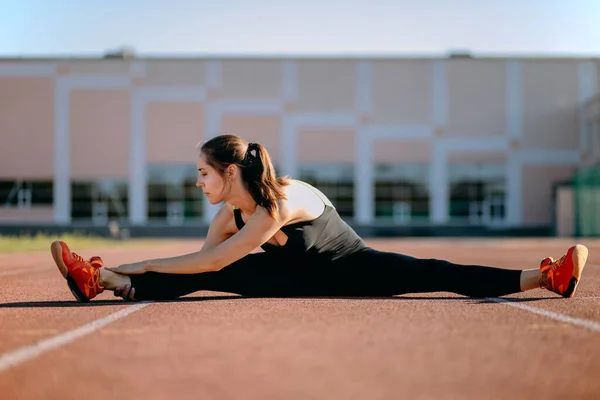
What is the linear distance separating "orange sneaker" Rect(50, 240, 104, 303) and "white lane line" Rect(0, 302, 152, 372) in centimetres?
53

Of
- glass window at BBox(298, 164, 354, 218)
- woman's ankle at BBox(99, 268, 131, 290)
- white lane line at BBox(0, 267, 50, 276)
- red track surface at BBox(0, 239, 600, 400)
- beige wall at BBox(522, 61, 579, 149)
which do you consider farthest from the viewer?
beige wall at BBox(522, 61, 579, 149)

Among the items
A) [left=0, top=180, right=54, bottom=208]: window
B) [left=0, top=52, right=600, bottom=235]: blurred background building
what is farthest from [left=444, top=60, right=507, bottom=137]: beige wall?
[left=0, top=180, right=54, bottom=208]: window

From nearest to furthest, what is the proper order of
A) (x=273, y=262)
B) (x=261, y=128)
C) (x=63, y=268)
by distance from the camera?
(x=63, y=268)
(x=273, y=262)
(x=261, y=128)

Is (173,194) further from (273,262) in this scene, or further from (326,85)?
(273,262)

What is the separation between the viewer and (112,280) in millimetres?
5621

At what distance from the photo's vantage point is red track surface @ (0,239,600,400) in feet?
9.64

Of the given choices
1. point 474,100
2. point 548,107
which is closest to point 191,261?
point 474,100

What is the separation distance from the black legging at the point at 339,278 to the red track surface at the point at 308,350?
4.7 inches

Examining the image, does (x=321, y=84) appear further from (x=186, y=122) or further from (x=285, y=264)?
(x=285, y=264)

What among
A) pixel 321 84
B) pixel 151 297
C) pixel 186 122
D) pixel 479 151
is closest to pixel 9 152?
pixel 186 122

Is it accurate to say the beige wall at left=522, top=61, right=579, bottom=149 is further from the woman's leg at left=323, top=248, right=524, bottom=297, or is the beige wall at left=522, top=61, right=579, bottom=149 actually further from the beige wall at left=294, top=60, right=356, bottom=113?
the woman's leg at left=323, top=248, right=524, bottom=297

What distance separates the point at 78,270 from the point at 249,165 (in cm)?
131

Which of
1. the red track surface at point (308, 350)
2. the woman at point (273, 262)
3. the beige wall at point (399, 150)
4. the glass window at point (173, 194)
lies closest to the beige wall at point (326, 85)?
the beige wall at point (399, 150)

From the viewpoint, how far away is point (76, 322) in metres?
4.73
